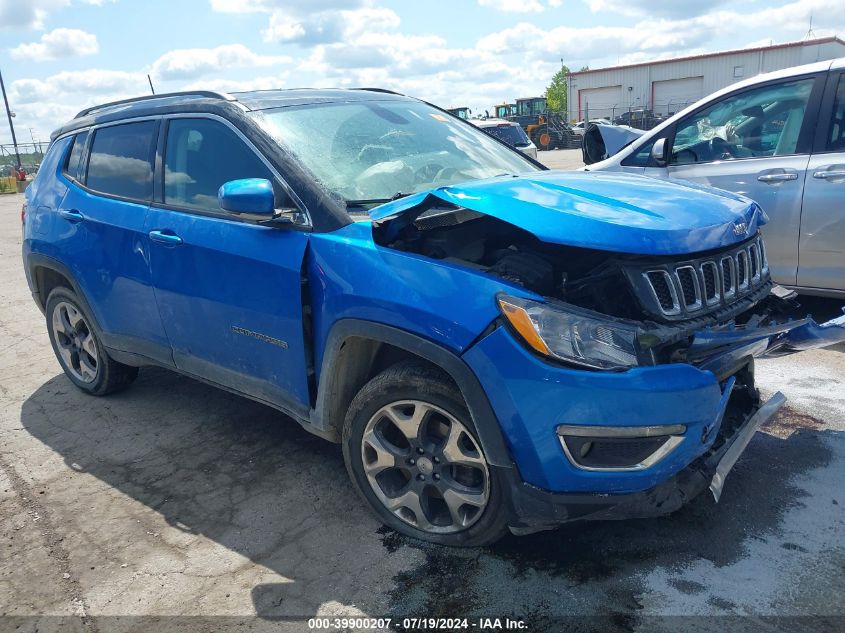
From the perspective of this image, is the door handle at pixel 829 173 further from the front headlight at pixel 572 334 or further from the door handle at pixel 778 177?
the front headlight at pixel 572 334

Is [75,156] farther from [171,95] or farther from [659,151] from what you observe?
[659,151]

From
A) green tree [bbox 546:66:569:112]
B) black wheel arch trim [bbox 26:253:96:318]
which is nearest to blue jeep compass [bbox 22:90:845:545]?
black wheel arch trim [bbox 26:253:96:318]

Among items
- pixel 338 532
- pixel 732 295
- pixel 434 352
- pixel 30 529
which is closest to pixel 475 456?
pixel 434 352

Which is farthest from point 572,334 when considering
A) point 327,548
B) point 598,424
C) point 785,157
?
point 785,157

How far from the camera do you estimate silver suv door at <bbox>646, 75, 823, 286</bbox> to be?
15.6 feet

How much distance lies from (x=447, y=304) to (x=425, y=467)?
711mm

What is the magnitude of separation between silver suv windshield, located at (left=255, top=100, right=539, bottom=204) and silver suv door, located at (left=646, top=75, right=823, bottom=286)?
68.1 inches

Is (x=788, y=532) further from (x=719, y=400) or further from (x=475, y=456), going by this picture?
(x=475, y=456)

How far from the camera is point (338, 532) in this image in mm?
3057

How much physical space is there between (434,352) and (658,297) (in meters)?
0.83

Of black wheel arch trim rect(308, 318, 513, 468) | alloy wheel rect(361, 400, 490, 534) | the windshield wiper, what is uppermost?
the windshield wiper

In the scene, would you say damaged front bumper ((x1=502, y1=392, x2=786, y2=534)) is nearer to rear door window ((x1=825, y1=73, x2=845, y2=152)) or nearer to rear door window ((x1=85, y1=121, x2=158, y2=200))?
rear door window ((x1=85, y1=121, x2=158, y2=200))

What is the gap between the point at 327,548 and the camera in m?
2.94

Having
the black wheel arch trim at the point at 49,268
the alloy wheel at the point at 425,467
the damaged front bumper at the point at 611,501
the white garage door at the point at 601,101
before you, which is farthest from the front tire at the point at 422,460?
the white garage door at the point at 601,101
